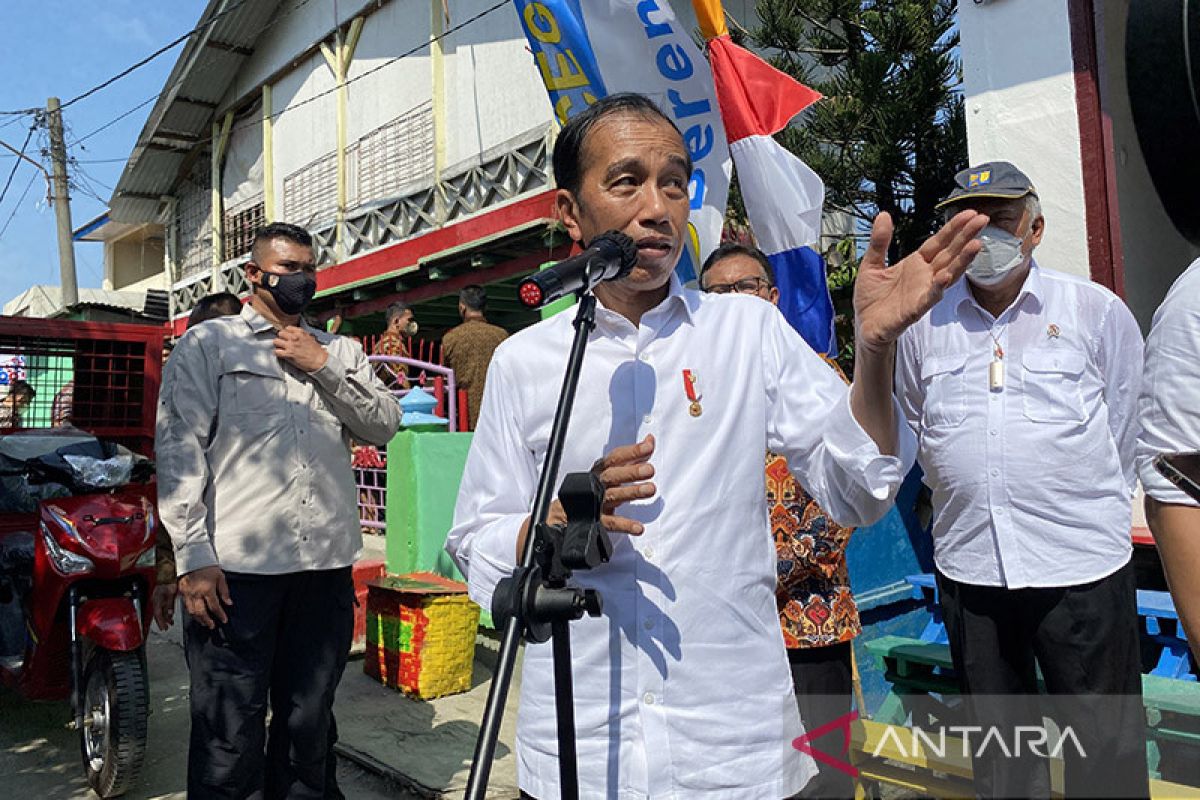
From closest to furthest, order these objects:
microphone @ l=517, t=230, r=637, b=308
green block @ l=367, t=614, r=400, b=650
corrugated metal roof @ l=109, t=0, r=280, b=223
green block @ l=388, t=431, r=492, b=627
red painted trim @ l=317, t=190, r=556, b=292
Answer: microphone @ l=517, t=230, r=637, b=308, green block @ l=367, t=614, r=400, b=650, green block @ l=388, t=431, r=492, b=627, red painted trim @ l=317, t=190, r=556, b=292, corrugated metal roof @ l=109, t=0, r=280, b=223

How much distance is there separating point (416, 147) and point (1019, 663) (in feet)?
35.5

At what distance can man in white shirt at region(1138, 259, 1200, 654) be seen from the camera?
4.93 feet

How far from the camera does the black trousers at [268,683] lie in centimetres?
280

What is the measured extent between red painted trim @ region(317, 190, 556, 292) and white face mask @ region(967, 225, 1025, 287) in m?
6.73

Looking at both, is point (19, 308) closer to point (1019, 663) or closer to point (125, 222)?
point (125, 222)

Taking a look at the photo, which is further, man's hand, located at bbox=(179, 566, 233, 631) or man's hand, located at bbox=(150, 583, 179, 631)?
man's hand, located at bbox=(150, 583, 179, 631)

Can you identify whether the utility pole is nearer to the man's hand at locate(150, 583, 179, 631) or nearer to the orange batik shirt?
the man's hand at locate(150, 583, 179, 631)

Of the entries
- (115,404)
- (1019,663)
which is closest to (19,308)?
(115,404)

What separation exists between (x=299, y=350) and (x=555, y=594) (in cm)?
201

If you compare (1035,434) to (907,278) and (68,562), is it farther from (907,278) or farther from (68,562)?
(68,562)

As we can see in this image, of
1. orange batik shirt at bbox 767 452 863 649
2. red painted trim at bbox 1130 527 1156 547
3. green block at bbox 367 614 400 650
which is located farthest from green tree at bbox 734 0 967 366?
orange batik shirt at bbox 767 452 863 649

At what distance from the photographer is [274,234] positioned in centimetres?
313

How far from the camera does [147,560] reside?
3959 mm

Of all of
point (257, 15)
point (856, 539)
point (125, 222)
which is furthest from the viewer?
point (125, 222)
